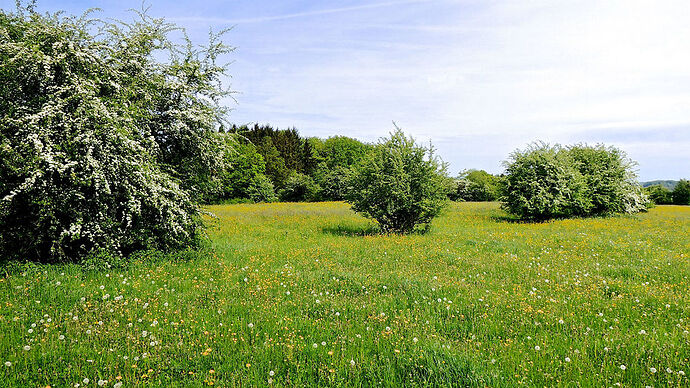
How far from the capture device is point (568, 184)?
73.8ft

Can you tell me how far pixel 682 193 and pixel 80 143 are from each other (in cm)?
7323

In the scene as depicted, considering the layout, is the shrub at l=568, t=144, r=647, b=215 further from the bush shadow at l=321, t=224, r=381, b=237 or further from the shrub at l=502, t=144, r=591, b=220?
the bush shadow at l=321, t=224, r=381, b=237

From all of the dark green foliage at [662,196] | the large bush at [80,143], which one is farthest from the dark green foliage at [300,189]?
the dark green foliage at [662,196]

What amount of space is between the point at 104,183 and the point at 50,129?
1684 millimetres

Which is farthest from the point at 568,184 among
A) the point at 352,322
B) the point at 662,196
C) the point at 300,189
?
the point at 662,196

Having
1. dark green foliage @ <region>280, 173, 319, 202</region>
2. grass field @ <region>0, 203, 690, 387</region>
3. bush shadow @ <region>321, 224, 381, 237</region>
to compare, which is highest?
dark green foliage @ <region>280, 173, 319, 202</region>

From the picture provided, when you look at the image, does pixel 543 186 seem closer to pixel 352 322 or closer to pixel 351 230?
pixel 351 230

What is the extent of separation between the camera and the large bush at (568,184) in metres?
21.7

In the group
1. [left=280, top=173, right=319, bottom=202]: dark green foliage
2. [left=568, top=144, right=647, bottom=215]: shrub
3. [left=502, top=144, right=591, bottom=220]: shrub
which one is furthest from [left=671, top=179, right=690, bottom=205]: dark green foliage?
[left=280, top=173, right=319, bottom=202]: dark green foliage

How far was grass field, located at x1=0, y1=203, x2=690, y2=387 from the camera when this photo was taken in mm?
4164

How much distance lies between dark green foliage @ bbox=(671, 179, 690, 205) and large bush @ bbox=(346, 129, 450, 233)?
195 ft

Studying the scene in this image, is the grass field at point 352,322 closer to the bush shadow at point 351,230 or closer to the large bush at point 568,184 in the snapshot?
the bush shadow at point 351,230

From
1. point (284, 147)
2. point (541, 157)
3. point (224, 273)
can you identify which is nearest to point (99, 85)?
point (224, 273)

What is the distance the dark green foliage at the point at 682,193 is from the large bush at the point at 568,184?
40.1 meters
